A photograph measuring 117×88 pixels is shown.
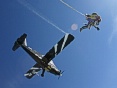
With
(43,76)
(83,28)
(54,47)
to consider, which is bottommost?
(43,76)

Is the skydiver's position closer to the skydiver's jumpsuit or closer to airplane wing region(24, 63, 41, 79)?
the skydiver's jumpsuit

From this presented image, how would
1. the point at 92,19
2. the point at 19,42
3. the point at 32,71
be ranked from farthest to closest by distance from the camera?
the point at 32,71, the point at 19,42, the point at 92,19

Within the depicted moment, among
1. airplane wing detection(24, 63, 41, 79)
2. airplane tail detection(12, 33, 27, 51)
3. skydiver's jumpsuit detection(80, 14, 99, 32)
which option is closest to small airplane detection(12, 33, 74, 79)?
airplane tail detection(12, 33, 27, 51)

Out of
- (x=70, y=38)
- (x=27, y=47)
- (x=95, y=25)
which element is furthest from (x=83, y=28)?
(x=27, y=47)

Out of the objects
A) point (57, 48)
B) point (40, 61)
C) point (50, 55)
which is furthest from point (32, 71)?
point (57, 48)

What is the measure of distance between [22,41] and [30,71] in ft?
35.6

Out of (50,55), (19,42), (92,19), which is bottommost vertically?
(50,55)

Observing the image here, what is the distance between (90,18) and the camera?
77.8 m

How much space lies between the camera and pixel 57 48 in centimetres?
Result: 7738

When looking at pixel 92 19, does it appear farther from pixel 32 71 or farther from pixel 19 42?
pixel 32 71

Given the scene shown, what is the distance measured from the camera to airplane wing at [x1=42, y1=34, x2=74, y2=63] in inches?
2913

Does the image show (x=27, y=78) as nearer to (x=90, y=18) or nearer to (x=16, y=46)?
(x=16, y=46)

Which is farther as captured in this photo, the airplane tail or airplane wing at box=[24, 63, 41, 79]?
airplane wing at box=[24, 63, 41, 79]

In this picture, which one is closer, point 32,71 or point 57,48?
point 57,48
